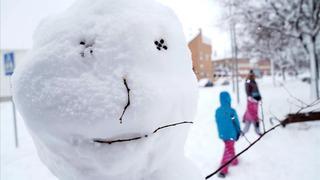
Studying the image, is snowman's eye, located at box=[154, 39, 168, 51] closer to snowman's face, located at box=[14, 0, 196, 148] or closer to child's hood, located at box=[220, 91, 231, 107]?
snowman's face, located at box=[14, 0, 196, 148]

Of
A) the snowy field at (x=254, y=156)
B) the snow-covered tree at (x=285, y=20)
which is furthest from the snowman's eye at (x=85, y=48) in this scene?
the snow-covered tree at (x=285, y=20)

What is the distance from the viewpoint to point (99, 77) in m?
1.48

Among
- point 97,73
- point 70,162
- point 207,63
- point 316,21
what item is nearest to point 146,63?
point 97,73

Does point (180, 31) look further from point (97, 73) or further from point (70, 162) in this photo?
point (70, 162)

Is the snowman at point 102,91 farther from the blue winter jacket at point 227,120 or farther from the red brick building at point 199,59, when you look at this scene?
the blue winter jacket at point 227,120

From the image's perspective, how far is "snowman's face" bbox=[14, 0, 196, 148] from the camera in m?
1.42

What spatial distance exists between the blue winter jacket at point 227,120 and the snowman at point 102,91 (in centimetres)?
367

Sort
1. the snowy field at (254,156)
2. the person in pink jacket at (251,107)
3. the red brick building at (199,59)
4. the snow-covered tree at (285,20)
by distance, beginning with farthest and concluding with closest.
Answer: the snow-covered tree at (285,20)
the person in pink jacket at (251,107)
the snowy field at (254,156)
the red brick building at (199,59)

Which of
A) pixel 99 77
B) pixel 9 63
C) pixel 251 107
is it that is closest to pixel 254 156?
pixel 251 107

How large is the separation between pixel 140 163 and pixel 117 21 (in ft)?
2.74

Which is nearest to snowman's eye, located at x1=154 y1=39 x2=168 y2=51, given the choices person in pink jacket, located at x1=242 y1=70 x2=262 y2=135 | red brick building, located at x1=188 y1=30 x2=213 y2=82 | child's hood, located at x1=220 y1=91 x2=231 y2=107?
red brick building, located at x1=188 y1=30 x2=213 y2=82

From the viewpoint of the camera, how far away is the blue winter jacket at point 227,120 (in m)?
5.23

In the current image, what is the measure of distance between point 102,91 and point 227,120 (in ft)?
13.8

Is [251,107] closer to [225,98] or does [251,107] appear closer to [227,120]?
[227,120]
